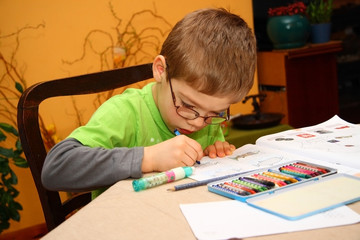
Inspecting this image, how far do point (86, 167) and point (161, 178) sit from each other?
0.18 metres

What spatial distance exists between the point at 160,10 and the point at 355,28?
1.91 metres

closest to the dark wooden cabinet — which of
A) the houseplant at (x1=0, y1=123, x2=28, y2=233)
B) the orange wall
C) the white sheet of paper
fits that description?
the orange wall

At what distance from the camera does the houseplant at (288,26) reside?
2.93 meters

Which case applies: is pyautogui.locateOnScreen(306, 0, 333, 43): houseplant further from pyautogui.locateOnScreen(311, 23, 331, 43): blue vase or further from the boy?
the boy

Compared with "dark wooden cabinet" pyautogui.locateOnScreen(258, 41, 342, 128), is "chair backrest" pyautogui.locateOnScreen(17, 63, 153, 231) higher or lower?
higher

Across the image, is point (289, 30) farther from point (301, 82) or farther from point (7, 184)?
point (7, 184)

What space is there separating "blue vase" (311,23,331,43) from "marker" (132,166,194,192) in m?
Result: 2.63

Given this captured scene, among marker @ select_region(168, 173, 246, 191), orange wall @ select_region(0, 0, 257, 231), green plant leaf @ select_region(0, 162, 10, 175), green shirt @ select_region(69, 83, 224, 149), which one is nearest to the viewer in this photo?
marker @ select_region(168, 173, 246, 191)

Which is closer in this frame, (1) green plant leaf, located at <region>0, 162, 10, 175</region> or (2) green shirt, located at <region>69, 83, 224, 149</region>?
(2) green shirt, located at <region>69, 83, 224, 149</region>

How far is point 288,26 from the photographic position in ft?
9.59

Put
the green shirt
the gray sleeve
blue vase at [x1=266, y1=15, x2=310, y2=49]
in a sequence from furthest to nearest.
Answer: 1. blue vase at [x1=266, y1=15, x2=310, y2=49]
2. the green shirt
3. the gray sleeve

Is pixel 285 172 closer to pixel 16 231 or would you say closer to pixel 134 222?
pixel 134 222

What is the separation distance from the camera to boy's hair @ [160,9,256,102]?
0.94m

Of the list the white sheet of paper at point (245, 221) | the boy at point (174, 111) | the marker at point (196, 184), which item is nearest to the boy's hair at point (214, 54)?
the boy at point (174, 111)
